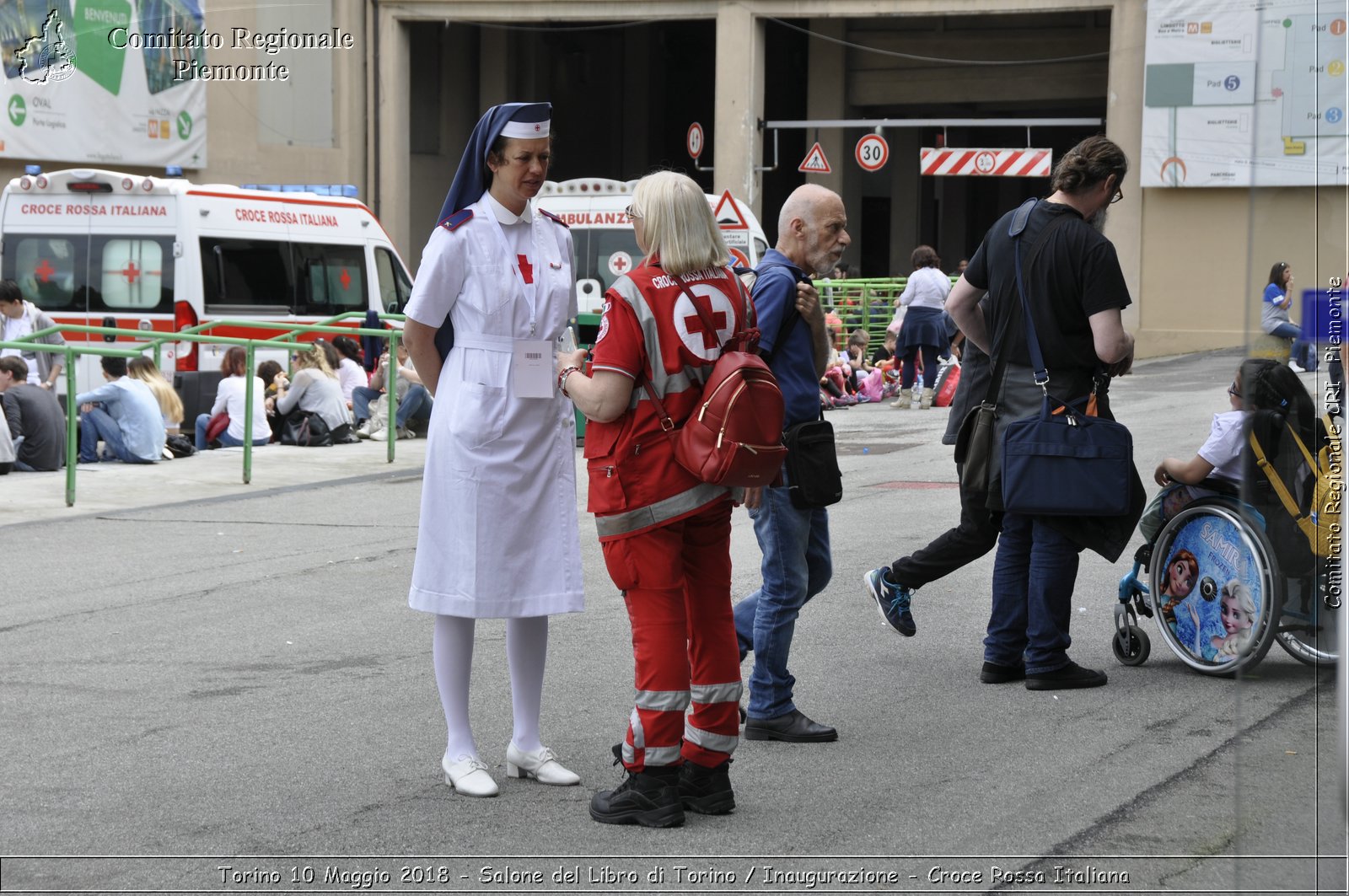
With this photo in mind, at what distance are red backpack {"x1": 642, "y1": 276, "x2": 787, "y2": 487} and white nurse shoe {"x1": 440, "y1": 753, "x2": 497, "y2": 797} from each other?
115 centimetres

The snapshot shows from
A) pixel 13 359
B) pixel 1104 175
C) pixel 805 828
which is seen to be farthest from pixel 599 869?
pixel 13 359

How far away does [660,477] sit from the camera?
14.4 feet

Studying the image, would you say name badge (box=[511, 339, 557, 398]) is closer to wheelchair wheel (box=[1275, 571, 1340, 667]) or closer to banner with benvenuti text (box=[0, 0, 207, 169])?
wheelchair wheel (box=[1275, 571, 1340, 667])

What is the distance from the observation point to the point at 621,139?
129 feet

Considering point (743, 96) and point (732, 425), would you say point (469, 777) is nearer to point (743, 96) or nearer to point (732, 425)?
point (732, 425)

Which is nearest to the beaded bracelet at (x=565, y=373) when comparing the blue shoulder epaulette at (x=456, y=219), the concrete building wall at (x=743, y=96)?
the blue shoulder epaulette at (x=456, y=219)

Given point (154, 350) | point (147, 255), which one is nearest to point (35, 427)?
point (154, 350)

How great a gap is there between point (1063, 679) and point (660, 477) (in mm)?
2367

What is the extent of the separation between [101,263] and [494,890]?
1492 cm

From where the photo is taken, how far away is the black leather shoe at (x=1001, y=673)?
623 cm

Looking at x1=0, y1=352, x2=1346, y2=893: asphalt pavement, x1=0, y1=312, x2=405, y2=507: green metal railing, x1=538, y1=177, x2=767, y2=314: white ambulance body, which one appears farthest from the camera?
x1=538, y1=177, x2=767, y2=314: white ambulance body

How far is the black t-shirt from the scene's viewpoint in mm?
5766

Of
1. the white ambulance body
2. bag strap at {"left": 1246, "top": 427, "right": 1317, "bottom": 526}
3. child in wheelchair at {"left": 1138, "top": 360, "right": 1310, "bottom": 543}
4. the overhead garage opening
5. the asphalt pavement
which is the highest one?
the overhead garage opening

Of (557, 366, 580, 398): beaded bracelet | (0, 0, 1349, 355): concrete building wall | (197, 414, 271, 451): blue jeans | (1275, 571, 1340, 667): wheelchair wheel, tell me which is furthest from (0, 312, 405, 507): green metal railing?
(0, 0, 1349, 355): concrete building wall
